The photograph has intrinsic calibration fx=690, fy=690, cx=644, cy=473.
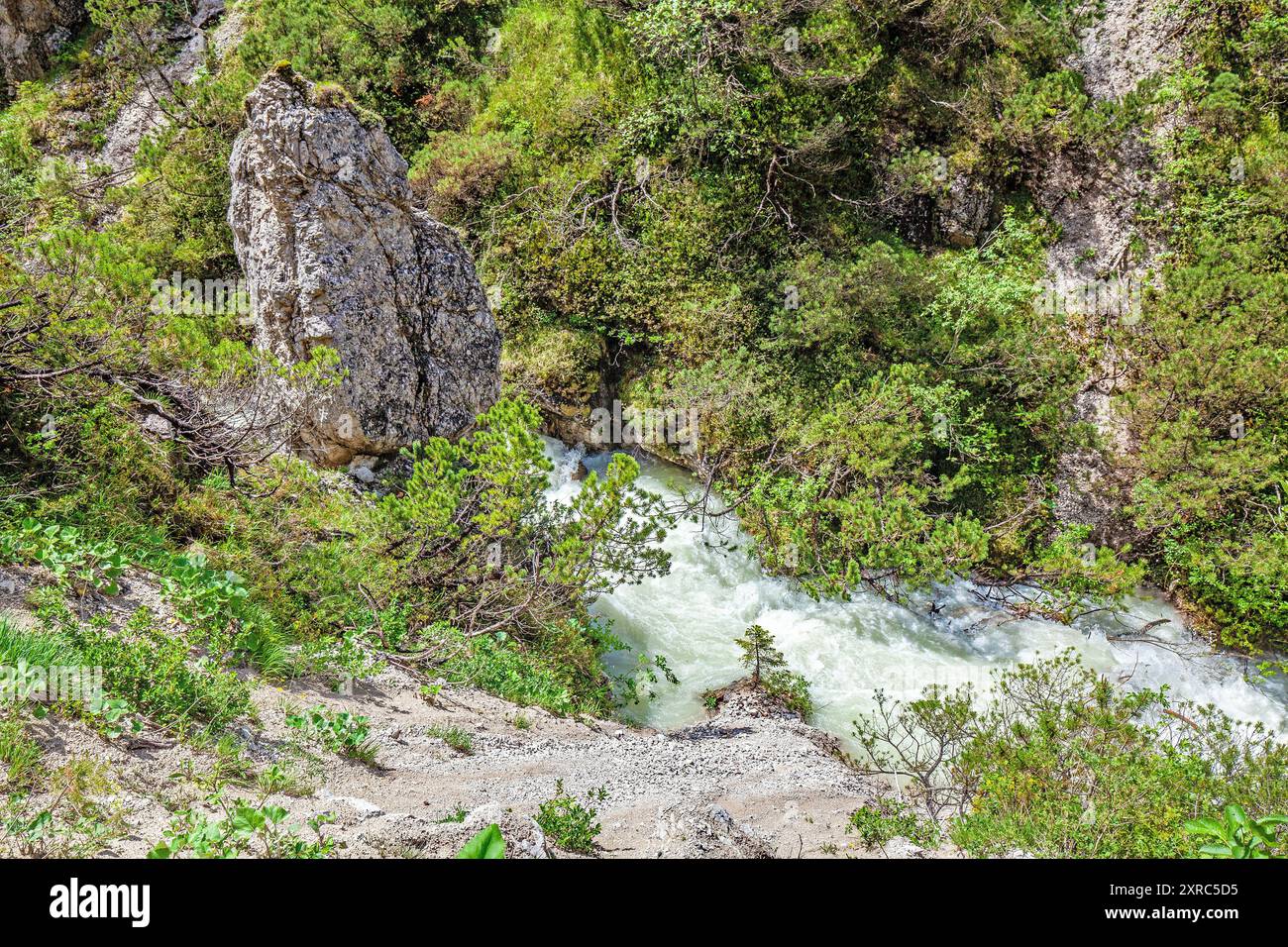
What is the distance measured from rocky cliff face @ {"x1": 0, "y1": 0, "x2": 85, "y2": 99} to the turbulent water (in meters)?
18.8

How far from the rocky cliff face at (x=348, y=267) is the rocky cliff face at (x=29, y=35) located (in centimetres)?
1139

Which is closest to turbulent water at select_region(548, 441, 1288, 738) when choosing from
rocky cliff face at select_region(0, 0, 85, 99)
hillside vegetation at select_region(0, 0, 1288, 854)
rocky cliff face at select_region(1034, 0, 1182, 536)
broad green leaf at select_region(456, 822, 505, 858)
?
hillside vegetation at select_region(0, 0, 1288, 854)

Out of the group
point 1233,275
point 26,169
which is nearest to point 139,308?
point 26,169

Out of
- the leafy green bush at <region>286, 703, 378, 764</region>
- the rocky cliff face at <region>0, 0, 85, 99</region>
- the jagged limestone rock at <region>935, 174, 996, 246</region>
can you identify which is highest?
the rocky cliff face at <region>0, 0, 85, 99</region>

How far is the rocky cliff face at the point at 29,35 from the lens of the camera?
1598cm

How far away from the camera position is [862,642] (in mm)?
10703

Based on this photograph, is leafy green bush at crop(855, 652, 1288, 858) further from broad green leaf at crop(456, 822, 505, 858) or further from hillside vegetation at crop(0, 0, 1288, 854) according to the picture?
broad green leaf at crop(456, 822, 505, 858)

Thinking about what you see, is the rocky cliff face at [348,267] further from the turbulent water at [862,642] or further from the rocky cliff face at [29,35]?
the rocky cliff face at [29,35]

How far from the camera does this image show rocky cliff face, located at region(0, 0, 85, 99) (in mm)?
15977

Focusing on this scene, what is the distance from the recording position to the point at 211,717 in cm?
487

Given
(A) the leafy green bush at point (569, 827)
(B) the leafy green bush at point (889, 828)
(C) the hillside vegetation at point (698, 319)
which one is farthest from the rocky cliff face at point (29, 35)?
(B) the leafy green bush at point (889, 828)

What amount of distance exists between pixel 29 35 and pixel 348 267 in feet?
45.6
